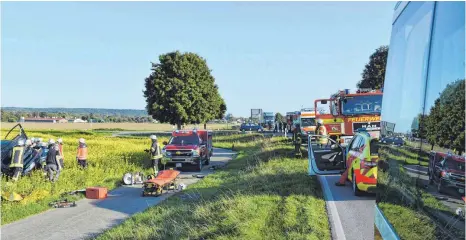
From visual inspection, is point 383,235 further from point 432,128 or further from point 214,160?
point 214,160

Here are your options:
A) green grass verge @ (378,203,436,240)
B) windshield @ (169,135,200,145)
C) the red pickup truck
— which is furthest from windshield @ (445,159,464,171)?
windshield @ (169,135,200,145)

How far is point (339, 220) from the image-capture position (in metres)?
7.75

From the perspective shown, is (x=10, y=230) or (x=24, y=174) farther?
(x=24, y=174)

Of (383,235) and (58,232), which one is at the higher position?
(383,235)

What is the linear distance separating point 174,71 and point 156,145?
1170 inches

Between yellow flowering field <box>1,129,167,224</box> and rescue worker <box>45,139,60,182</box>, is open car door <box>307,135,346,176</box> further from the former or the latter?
rescue worker <box>45,139,60,182</box>

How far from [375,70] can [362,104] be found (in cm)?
1388

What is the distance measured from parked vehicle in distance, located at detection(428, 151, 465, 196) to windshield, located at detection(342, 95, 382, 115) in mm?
16340

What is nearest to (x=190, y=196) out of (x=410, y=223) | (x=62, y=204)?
(x=62, y=204)

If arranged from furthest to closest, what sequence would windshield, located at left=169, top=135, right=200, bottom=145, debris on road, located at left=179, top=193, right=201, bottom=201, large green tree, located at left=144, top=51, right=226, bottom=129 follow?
large green tree, located at left=144, top=51, right=226, bottom=129, windshield, located at left=169, top=135, right=200, bottom=145, debris on road, located at left=179, top=193, right=201, bottom=201

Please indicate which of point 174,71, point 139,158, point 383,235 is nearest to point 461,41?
point 383,235

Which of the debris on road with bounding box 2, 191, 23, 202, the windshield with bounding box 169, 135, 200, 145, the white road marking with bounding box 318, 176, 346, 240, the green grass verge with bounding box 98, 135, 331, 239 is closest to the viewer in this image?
the white road marking with bounding box 318, 176, 346, 240

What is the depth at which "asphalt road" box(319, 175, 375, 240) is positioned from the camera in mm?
6980

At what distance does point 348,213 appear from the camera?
8.35m
